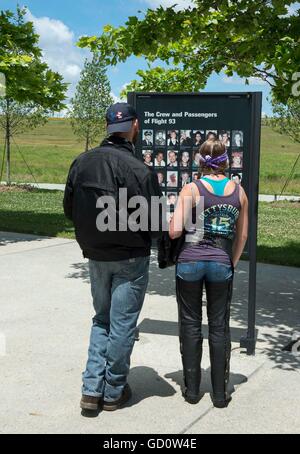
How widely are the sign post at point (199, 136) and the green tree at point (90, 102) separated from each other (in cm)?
2767

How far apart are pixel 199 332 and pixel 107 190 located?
1203 mm

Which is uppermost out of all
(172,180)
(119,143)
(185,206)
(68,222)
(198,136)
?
(198,136)

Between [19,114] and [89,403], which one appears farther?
[19,114]

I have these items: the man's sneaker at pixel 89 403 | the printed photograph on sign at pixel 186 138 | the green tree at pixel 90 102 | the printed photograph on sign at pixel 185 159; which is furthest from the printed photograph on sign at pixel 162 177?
the green tree at pixel 90 102

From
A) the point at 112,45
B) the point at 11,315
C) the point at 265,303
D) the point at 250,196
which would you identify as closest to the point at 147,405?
the point at 250,196

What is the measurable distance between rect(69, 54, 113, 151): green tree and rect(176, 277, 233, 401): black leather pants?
97.0 feet

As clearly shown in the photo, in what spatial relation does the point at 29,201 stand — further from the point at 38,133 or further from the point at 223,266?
the point at 38,133

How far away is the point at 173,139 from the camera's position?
A: 234 inches

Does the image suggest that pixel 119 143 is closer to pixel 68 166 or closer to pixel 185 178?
pixel 185 178

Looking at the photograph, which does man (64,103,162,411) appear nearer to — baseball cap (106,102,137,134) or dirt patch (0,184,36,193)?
baseball cap (106,102,137,134)

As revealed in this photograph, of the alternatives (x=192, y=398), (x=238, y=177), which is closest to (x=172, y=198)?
(x=238, y=177)

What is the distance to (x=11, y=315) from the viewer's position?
6598 millimetres

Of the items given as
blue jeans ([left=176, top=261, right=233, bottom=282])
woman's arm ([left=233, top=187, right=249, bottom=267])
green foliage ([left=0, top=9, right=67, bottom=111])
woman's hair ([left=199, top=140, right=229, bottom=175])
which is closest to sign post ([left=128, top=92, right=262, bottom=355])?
woman's arm ([left=233, top=187, right=249, bottom=267])
